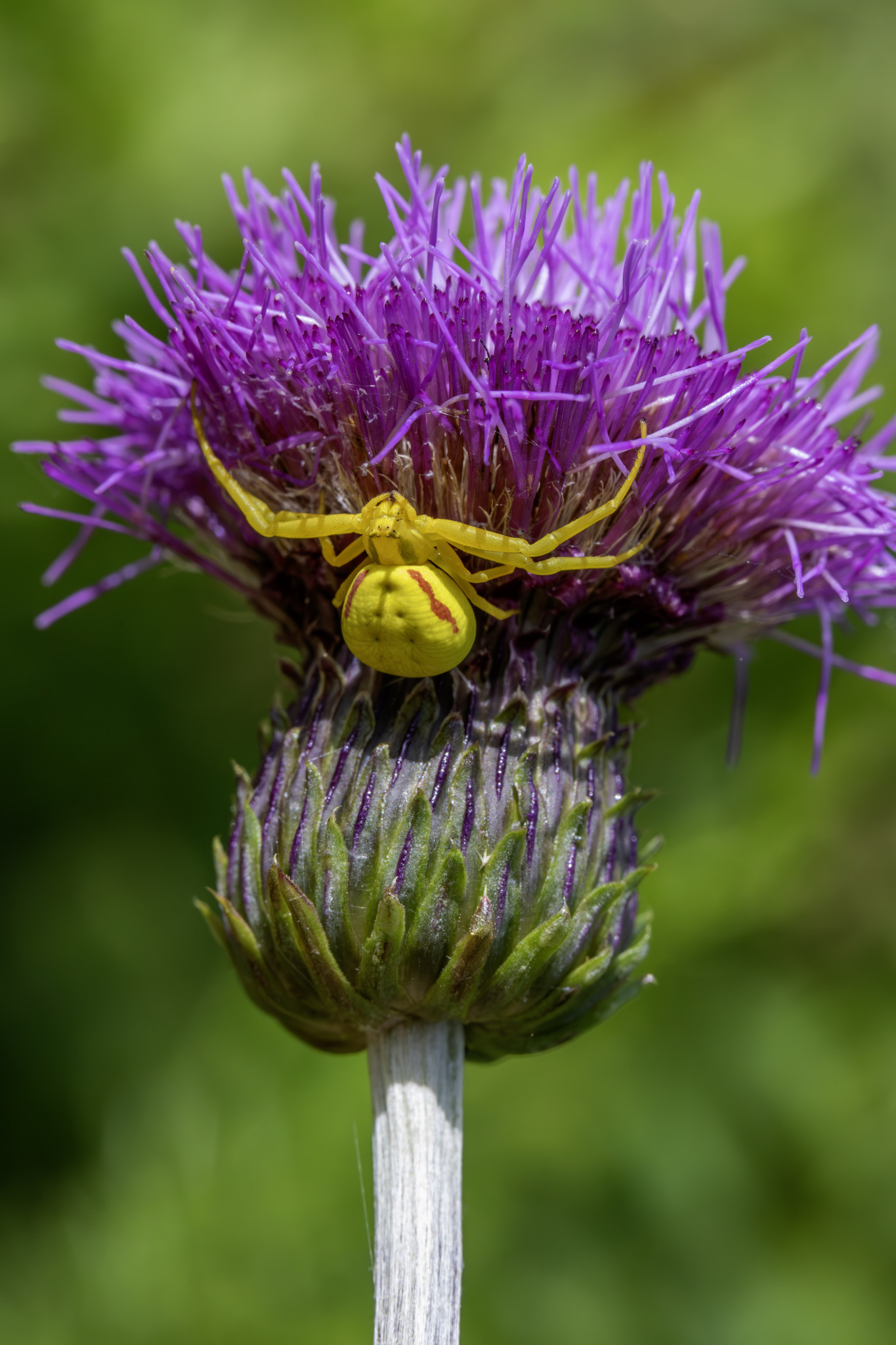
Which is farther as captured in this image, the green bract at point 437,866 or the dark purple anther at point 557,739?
the dark purple anther at point 557,739

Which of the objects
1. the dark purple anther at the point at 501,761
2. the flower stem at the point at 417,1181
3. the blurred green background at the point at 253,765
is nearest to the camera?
the flower stem at the point at 417,1181

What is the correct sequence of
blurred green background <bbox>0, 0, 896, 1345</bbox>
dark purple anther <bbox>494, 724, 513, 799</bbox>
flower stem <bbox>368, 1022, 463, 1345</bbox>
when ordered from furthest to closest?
1. blurred green background <bbox>0, 0, 896, 1345</bbox>
2. dark purple anther <bbox>494, 724, 513, 799</bbox>
3. flower stem <bbox>368, 1022, 463, 1345</bbox>

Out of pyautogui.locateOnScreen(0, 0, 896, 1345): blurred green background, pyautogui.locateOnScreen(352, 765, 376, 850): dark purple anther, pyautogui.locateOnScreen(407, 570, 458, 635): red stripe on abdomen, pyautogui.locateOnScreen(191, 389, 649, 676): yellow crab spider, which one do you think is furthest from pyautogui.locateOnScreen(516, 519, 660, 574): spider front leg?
pyautogui.locateOnScreen(0, 0, 896, 1345): blurred green background

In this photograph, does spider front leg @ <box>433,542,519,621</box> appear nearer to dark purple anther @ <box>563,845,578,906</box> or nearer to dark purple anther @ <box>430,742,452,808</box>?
dark purple anther @ <box>430,742,452,808</box>

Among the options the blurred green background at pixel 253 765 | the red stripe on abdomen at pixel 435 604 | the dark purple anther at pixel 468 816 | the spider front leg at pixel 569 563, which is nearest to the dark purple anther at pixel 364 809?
the dark purple anther at pixel 468 816

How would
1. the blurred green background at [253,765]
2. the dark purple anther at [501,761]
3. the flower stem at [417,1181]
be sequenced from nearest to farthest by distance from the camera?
1. the flower stem at [417,1181]
2. the dark purple anther at [501,761]
3. the blurred green background at [253,765]

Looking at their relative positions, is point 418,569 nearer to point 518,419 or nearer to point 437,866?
point 518,419

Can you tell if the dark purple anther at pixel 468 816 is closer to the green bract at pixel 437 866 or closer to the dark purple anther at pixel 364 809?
the green bract at pixel 437 866
